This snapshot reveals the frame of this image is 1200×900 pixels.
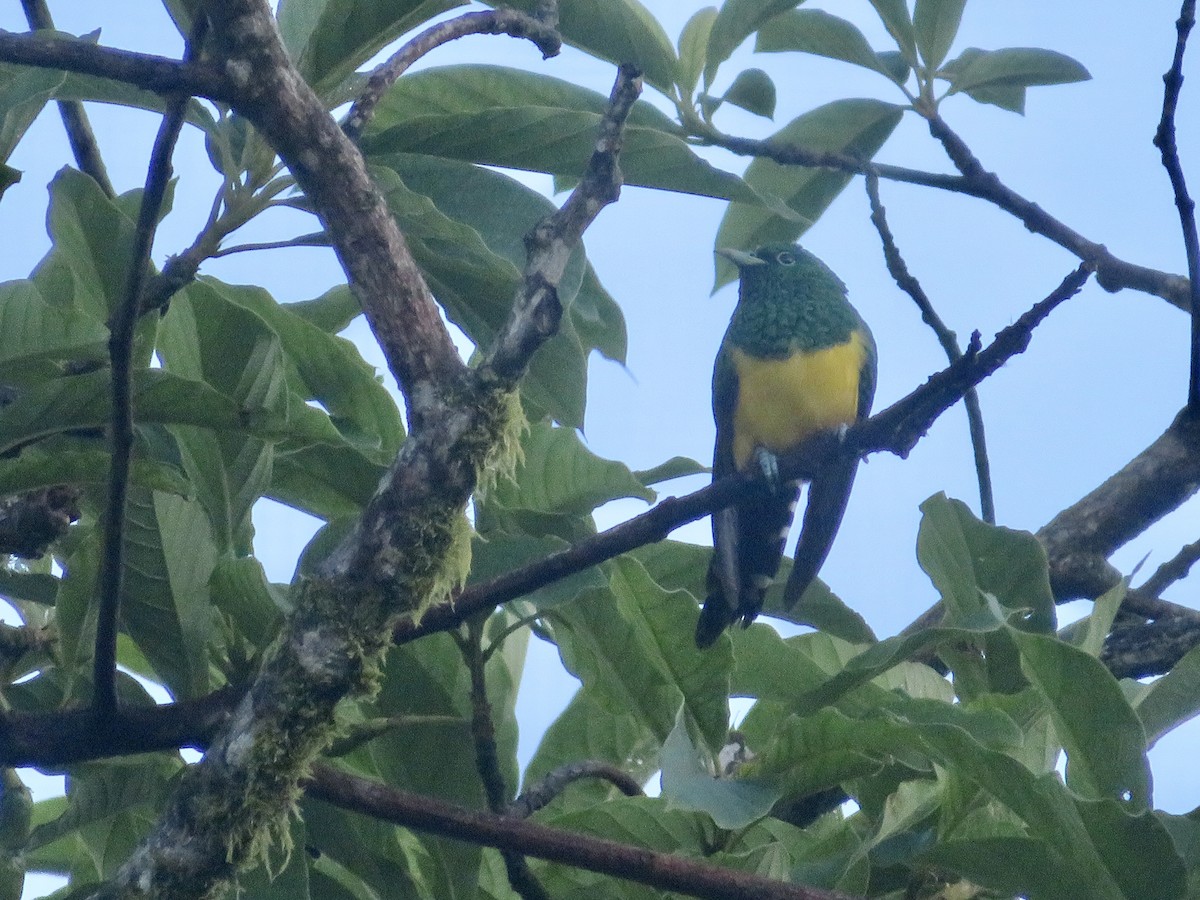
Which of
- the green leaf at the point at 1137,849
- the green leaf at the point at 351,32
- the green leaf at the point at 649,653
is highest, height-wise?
the green leaf at the point at 351,32

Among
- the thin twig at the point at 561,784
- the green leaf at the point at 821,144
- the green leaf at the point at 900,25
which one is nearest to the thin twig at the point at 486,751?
the thin twig at the point at 561,784

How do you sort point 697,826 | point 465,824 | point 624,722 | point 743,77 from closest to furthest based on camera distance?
point 465,824 < point 697,826 < point 624,722 < point 743,77

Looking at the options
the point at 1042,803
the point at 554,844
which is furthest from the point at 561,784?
the point at 1042,803

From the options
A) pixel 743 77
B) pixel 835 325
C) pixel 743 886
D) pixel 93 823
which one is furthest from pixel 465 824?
pixel 835 325

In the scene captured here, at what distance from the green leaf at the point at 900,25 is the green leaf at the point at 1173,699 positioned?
1.87 metres

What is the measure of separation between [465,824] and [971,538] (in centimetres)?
100

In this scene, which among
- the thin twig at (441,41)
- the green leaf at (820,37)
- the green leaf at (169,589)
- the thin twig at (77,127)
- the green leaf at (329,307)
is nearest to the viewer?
the thin twig at (441,41)

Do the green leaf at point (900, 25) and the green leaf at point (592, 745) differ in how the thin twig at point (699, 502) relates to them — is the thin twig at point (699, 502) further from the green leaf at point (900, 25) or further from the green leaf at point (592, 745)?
the green leaf at point (900, 25)

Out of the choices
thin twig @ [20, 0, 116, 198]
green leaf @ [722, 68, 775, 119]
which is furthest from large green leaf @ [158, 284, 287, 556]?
green leaf @ [722, 68, 775, 119]

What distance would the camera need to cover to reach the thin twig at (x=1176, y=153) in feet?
7.77

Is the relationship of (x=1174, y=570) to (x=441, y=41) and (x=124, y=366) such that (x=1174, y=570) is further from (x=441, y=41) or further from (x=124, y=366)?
(x=124, y=366)

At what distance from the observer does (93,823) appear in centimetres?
233

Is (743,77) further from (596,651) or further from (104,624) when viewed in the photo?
(104,624)

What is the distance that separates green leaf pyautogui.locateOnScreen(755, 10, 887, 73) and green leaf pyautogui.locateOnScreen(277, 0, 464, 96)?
124 cm
